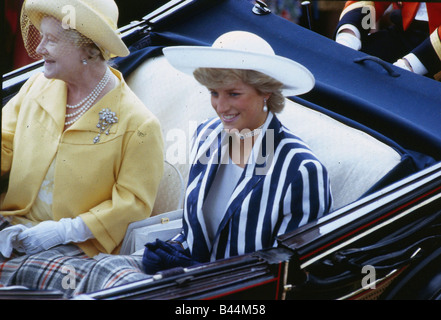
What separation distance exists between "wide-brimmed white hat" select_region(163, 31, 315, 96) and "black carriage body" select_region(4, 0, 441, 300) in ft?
1.23

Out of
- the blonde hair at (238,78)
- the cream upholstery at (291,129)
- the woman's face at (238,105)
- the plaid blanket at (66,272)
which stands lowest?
the plaid blanket at (66,272)

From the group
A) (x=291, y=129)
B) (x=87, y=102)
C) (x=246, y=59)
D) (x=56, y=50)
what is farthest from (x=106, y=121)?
(x=291, y=129)

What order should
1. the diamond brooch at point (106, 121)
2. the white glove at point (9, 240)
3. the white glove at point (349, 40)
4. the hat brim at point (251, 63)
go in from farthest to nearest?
the white glove at point (349, 40)
the diamond brooch at point (106, 121)
the white glove at point (9, 240)
the hat brim at point (251, 63)

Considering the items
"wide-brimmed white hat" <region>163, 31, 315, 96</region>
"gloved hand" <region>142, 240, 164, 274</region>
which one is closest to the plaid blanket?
"gloved hand" <region>142, 240, 164, 274</region>

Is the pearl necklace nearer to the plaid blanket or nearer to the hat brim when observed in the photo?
the hat brim

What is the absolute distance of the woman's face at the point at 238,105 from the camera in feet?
5.79

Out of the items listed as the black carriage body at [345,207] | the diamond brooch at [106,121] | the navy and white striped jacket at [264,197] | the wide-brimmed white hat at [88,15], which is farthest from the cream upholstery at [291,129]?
the wide-brimmed white hat at [88,15]

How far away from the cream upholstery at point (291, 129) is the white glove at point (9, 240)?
58cm

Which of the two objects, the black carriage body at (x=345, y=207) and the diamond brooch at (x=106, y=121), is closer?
the black carriage body at (x=345, y=207)

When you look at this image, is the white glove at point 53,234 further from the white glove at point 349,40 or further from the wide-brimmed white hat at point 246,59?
the white glove at point 349,40


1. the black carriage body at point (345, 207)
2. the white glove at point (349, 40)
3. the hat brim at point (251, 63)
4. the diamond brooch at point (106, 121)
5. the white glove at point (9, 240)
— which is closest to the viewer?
the black carriage body at point (345, 207)

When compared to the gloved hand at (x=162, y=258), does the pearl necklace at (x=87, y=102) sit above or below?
above

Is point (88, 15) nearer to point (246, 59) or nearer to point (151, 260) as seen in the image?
point (246, 59)
